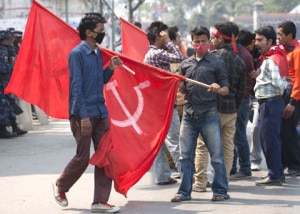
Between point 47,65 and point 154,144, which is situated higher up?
point 47,65

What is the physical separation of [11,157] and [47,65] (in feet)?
11.8

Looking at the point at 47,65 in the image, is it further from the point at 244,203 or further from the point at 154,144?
the point at 244,203

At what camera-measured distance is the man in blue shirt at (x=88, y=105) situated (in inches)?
321

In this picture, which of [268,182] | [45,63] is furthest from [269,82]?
[45,63]

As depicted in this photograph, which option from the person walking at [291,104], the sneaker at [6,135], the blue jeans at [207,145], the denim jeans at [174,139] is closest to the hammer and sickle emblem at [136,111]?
the blue jeans at [207,145]

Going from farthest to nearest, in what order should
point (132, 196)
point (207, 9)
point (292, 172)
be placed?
1. point (207, 9)
2. point (292, 172)
3. point (132, 196)

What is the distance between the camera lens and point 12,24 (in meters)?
20.9

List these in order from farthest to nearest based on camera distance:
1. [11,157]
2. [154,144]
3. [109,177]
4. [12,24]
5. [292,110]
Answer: [12,24] → [11,157] → [292,110] → [154,144] → [109,177]

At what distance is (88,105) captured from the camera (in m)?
8.23

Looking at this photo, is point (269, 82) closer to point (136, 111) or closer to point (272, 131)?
point (272, 131)

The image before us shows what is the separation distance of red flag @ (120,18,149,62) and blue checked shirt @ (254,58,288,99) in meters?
2.57

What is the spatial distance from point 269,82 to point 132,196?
2.01 m

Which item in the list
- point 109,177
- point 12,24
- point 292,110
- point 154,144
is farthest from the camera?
point 12,24

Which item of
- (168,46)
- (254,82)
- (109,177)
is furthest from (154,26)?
(109,177)
